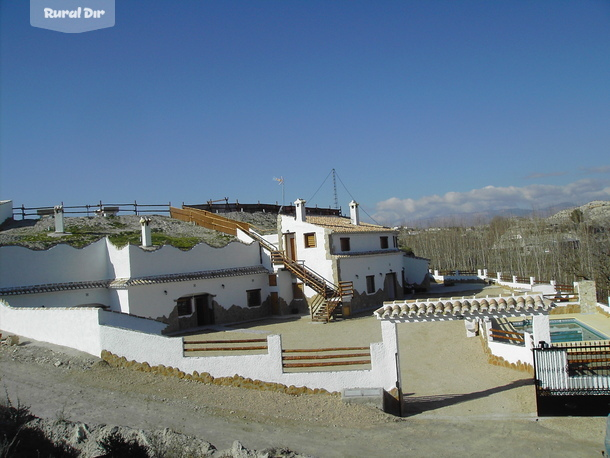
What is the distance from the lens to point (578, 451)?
29.5 ft

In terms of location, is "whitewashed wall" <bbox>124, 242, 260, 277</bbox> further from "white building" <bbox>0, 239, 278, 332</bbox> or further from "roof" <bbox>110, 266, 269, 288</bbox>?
"roof" <bbox>110, 266, 269, 288</bbox>

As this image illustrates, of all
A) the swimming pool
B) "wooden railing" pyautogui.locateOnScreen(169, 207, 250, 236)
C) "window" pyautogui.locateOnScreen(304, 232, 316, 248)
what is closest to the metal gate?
the swimming pool

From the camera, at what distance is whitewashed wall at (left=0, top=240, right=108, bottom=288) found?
1927 centimetres

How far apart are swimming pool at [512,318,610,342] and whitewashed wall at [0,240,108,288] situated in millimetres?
18064

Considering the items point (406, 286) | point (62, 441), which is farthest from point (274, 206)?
point (62, 441)

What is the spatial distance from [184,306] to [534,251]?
114 feet

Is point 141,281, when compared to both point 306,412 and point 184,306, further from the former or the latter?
point 306,412

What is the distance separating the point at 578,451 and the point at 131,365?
1032 cm

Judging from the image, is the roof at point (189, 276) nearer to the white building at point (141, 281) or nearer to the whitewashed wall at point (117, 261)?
the white building at point (141, 281)

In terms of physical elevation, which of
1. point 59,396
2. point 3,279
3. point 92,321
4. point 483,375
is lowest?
point 483,375

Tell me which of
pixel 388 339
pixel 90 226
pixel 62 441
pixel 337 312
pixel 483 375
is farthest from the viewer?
pixel 90 226

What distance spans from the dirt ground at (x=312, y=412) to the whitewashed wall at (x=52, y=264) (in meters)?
5.73

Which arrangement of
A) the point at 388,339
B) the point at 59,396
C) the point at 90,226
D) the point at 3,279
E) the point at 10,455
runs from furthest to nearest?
the point at 90,226 → the point at 3,279 → the point at 388,339 → the point at 59,396 → the point at 10,455

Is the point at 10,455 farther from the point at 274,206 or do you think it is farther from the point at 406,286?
the point at 274,206
